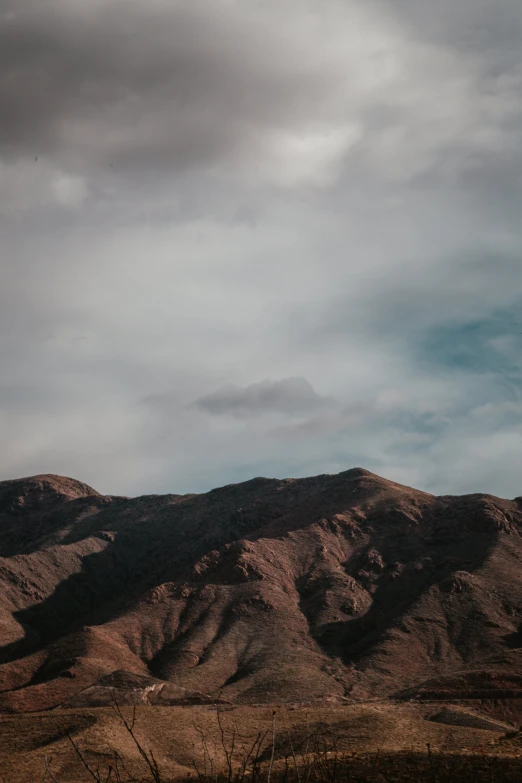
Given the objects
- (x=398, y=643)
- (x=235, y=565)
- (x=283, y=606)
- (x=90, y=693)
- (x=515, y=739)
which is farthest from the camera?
(x=235, y=565)

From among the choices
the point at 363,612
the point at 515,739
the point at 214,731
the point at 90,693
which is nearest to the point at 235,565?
the point at 363,612

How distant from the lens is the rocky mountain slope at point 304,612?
113 metres

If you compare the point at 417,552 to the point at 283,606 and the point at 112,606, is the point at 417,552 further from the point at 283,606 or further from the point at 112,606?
the point at 112,606

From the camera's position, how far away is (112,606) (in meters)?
171

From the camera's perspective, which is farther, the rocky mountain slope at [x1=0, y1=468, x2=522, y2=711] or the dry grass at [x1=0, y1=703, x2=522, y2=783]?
the rocky mountain slope at [x1=0, y1=468, x2=522, y2=711]

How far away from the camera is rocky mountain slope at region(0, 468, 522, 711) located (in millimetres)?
112938

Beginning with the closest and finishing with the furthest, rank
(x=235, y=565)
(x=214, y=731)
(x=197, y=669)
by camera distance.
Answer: (x=214, y=731) → (x=197, y=669) → (x=235, y=565)

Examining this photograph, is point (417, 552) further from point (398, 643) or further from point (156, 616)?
point (156, 616)

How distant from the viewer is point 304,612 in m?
148

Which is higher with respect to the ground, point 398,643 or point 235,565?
point 235,565

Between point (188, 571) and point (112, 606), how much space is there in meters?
21.1

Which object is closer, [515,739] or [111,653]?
[515,739]

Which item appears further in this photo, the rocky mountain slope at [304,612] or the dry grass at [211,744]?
the rocky mountain slope at [304,612]

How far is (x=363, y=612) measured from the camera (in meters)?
148
